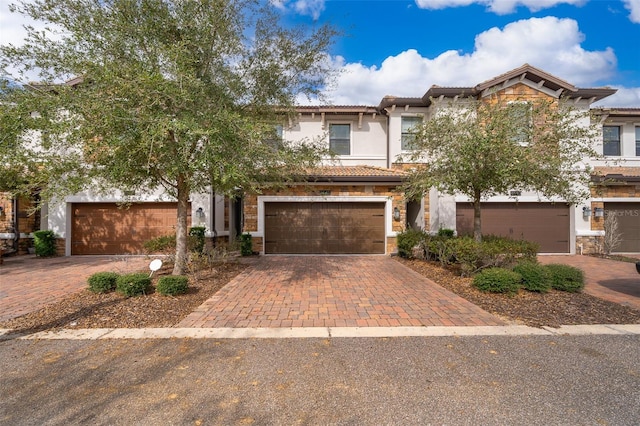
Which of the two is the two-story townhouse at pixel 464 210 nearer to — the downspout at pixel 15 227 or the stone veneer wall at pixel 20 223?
the stone veneer wall at pixel 20 223

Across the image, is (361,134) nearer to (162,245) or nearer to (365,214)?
(365,214)

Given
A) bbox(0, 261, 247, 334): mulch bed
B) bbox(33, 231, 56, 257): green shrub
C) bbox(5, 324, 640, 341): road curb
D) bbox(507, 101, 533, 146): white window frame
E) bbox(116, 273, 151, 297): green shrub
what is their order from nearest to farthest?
1. bbox(5, 324, 640, 341): road curb
2. bbox(0, 261, 247, 334): mulch bed
3. bbox(116, 273, 151, 297): green shrub
4. bbox(507, 101, 533, 146): white window frame
5. bbox(33, 231, 56, 257): green shrub

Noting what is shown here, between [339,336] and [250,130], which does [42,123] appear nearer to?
[250,130]

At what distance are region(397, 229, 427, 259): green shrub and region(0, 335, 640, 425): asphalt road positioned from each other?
6581mm

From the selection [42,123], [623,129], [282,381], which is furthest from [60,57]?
[623,129]

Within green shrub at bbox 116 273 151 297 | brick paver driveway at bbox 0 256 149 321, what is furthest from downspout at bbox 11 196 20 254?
green shrub at bbox 116 273 151 297

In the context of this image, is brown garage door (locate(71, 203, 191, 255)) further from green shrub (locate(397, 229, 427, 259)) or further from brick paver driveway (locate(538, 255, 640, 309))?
brick paver driveway (locate(538, 255, 640, 309))

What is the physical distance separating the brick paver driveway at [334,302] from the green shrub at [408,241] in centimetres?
202

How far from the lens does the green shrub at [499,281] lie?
6.38 metres

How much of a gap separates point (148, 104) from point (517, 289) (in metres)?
7.78

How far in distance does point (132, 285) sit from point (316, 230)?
24.5 ft

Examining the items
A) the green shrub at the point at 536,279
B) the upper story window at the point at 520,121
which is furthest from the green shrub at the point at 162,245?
the upper story window at the point at 520,121

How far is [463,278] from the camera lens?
26.2 feet

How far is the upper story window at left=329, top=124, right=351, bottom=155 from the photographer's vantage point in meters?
15.0
